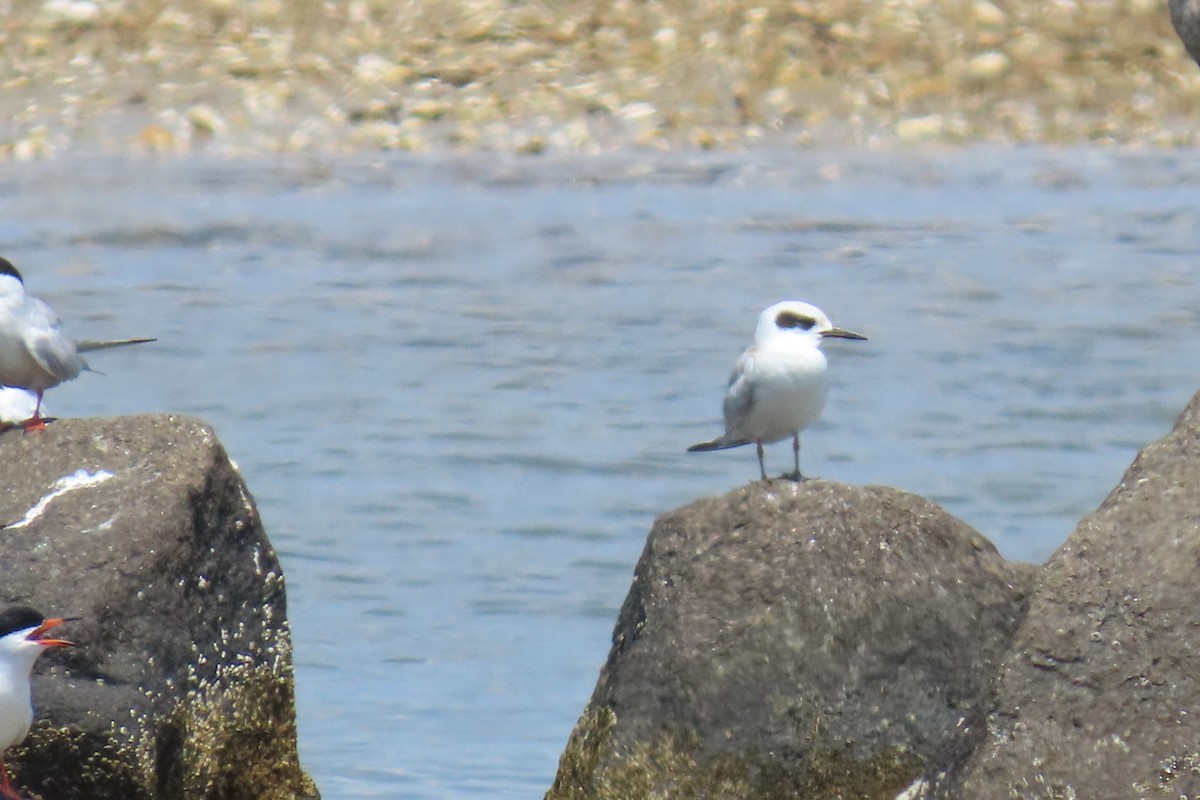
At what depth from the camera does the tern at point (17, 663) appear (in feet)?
19.6

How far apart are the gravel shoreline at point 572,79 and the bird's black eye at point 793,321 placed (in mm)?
17221

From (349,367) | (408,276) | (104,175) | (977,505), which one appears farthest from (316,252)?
(977,505)

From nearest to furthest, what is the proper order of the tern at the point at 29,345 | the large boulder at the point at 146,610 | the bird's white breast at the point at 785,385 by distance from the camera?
the large boulder at the point at 146,610 < the bird's white breast at the point at 785,385 < the tern at the point at 29,345

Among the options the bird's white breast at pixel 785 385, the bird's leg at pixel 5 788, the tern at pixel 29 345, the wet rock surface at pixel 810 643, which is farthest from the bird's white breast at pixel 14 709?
the bird's white breast at pixel 785 385

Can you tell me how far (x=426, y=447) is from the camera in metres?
14.4

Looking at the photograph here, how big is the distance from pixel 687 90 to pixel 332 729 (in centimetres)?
1763

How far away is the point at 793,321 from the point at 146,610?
2.75 metres

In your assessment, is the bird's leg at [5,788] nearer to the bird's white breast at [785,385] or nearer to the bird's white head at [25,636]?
the bird's white head at [25,636]

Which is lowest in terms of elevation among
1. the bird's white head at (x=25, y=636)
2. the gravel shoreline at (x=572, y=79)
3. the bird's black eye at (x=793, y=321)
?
the gravel shoreline at (x=572, y=79)

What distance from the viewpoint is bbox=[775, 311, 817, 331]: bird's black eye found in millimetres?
7945

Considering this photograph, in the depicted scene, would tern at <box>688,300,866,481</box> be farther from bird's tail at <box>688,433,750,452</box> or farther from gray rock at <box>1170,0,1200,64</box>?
gray rock at <box>1170,0,1200,64</box>

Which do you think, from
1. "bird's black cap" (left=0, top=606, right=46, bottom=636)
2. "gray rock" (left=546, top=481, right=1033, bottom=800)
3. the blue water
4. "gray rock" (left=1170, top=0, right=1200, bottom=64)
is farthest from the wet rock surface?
"bird's black cap" (left=0, top=606, right=46, bottom=636)

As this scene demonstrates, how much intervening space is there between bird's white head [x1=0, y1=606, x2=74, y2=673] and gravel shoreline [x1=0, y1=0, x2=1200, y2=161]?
754 inches

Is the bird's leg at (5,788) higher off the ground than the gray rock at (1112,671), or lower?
lower
